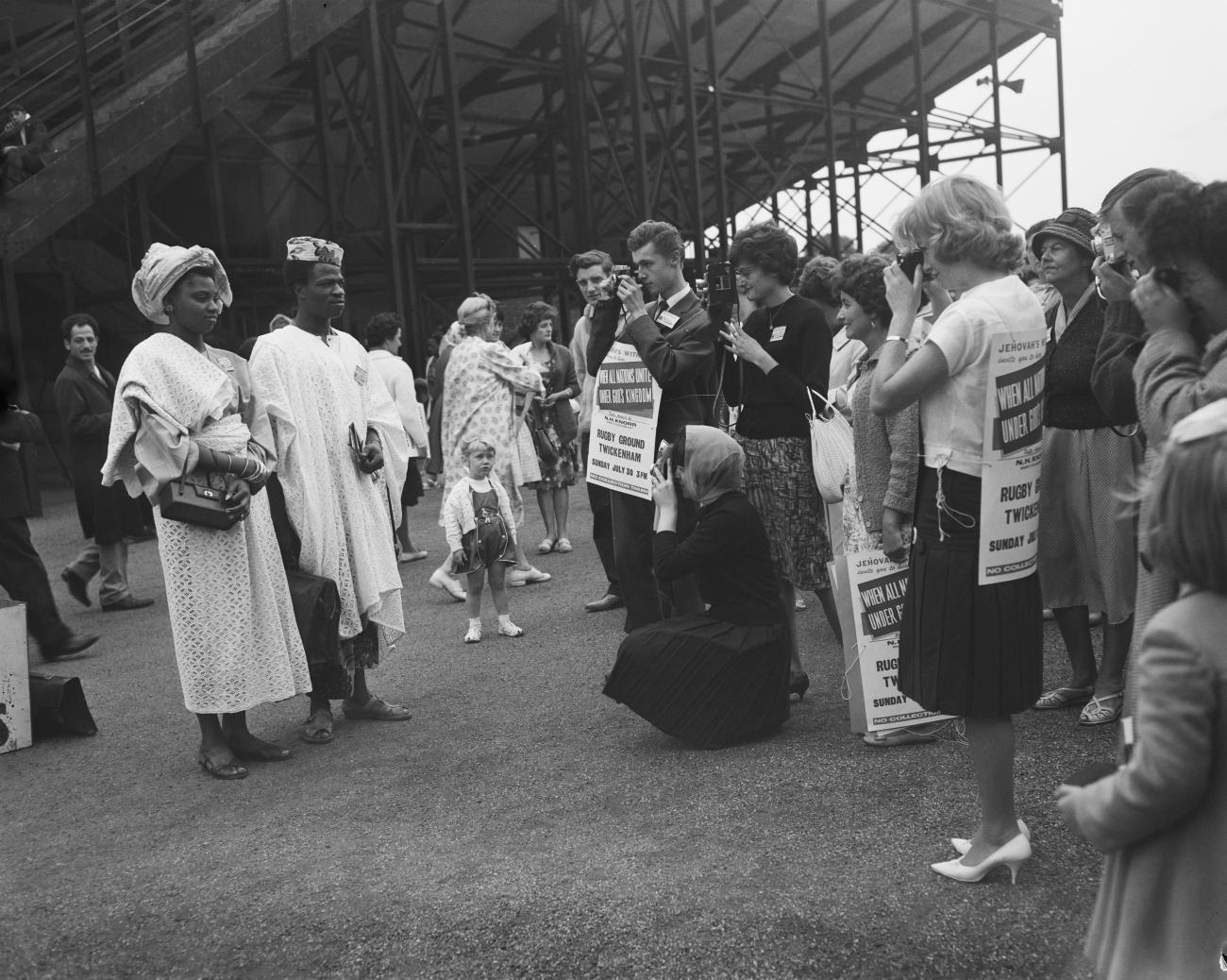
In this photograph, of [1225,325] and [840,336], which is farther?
[840,336]

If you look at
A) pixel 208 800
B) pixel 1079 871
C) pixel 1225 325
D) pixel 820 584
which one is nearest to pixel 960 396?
pixel 1225 325

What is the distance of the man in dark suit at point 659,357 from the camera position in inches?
193

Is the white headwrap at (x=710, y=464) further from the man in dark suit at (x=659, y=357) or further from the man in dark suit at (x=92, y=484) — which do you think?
the man in dark suit at (x=92, y=484)

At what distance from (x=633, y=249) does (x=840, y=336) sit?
1813 millimetres

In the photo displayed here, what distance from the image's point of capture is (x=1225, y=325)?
2395 millimetres

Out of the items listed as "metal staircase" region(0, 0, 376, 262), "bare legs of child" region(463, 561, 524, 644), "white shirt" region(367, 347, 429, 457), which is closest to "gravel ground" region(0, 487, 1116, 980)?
"bare legs of child" region(463, 561, 524, 644)

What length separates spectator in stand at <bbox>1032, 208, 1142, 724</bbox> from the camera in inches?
168

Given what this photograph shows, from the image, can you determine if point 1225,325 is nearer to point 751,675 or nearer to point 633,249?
point 751,675

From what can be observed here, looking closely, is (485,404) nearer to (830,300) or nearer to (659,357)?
(830,300)

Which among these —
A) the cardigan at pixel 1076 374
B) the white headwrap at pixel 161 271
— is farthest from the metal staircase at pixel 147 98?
the cardigan at pixel 1076 374

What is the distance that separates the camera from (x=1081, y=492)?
4.61 m

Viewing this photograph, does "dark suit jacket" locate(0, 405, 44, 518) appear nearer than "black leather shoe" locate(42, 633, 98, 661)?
Yes

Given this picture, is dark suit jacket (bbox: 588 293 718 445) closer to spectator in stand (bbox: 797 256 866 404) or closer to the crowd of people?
the crowd of people

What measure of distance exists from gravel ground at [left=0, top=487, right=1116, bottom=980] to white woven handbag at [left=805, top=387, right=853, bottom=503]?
888 millimetres
